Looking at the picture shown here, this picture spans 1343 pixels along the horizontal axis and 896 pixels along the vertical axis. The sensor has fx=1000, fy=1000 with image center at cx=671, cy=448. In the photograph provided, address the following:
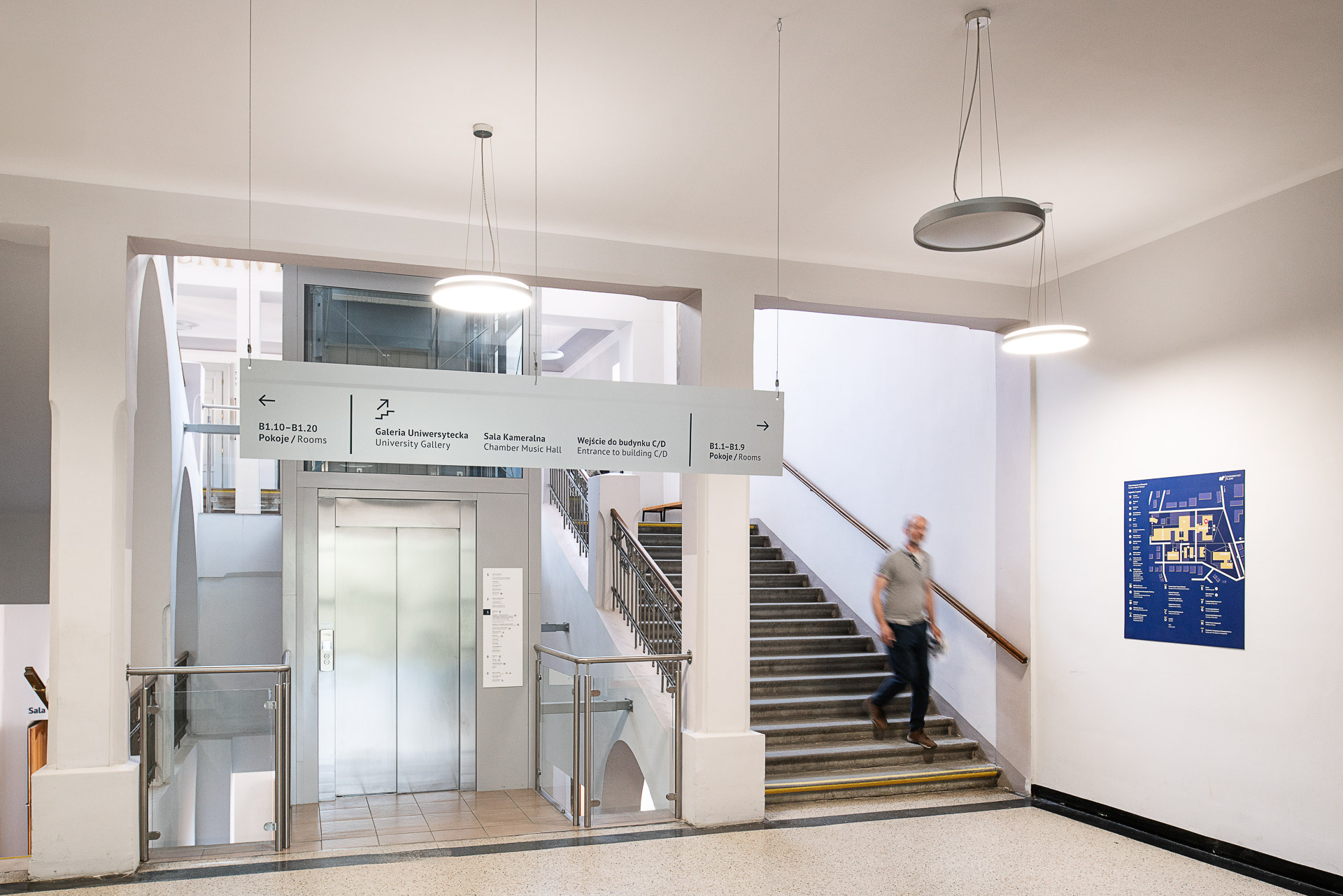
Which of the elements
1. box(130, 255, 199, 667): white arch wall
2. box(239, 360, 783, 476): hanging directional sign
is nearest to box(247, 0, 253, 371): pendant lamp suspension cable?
box(239, 360, 783, 476): hanging directional sign

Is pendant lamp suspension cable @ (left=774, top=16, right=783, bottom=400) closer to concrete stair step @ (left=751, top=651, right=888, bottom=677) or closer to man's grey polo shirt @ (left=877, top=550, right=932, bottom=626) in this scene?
man's grey polo shirt @ (left=877, top=550, right=932, bottom=626)

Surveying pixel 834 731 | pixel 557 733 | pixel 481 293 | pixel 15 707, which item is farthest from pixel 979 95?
pixel 15 707

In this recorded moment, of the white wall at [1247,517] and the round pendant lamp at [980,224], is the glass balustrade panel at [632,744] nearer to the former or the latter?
the white wall at [1247,517]

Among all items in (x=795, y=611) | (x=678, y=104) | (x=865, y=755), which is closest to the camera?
(x=678, y=104)

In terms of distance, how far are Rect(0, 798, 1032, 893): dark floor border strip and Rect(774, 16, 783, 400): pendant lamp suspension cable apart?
2.61 m

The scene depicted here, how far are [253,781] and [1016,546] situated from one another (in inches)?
197

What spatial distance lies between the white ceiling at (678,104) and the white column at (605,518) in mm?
3469

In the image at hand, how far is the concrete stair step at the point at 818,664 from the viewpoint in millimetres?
7922

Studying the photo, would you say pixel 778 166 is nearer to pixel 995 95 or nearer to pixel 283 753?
pixel 995 95

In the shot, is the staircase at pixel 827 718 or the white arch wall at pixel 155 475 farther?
the white arch wall at pixel 155 475

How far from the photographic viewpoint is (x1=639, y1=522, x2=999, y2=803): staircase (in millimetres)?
6680

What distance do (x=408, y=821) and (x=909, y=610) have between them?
3634 millimetres

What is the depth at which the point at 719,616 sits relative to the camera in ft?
19.9

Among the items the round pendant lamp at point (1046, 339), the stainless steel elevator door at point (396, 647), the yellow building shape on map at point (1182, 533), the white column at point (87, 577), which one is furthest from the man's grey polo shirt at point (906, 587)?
the white column at point (87, 577)
